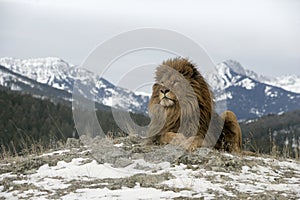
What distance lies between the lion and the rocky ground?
0.35 metres

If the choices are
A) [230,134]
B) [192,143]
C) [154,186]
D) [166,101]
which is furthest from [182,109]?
[154,186]

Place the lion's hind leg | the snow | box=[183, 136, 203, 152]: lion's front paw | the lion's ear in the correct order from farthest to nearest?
the lion's hind leg < the lion's ear < box=[183, 136, 203, 152]: lion's front paw < the snow

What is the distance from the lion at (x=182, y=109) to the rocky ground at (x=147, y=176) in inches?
13.8

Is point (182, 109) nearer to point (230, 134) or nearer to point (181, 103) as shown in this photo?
point (181, 103)

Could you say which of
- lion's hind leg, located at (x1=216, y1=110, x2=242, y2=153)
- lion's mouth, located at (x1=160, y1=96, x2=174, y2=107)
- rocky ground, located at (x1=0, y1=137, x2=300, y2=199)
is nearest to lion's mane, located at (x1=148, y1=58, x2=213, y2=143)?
lion's mouth, located at (x1=160, y1=96, x2=174, y2=107)

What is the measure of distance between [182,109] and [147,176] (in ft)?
6.34

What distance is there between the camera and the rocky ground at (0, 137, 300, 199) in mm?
6168

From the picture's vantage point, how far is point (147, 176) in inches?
272

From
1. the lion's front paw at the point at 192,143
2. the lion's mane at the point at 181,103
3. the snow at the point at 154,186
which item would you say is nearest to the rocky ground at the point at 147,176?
the snow at the point at 154,186

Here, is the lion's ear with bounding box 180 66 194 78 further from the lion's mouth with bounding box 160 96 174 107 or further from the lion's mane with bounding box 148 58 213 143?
the lion's mouth with bounding box 160 96 174 107

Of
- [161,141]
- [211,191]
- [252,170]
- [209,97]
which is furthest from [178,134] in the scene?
[211,191]

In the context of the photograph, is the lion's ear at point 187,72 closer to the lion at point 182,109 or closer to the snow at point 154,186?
the lion at point 182,109

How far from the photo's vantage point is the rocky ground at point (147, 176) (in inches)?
243

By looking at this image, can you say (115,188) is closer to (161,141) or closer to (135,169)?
(135,169)
